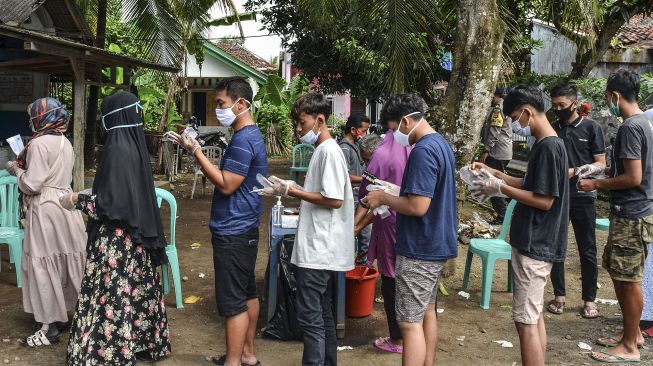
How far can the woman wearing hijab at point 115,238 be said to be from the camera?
13.8 feet

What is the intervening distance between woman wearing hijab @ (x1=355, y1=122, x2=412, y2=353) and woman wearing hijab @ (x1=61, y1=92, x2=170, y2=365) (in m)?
1.55

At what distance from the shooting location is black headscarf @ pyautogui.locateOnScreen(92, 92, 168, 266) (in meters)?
4.19

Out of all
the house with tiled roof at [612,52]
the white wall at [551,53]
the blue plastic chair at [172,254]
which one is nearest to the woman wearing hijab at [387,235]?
the blue plastic chair at [172,254]

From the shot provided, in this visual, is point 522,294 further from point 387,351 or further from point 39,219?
point 39,219

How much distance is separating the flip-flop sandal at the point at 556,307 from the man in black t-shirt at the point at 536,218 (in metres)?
2.08

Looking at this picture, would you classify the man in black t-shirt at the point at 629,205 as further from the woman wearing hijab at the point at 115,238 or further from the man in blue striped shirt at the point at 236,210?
the woman wearing hijab at the point at 115,238

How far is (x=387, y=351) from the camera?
498cm

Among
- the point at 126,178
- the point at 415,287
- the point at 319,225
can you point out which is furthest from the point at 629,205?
the point at 126,178

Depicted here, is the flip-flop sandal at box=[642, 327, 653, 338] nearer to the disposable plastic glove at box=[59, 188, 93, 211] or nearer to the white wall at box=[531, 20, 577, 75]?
the disposable plastic glove at box=[59, 188, 93, 211]

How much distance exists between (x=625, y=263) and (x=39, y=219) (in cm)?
431

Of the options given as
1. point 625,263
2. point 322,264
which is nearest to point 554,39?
point 625,263

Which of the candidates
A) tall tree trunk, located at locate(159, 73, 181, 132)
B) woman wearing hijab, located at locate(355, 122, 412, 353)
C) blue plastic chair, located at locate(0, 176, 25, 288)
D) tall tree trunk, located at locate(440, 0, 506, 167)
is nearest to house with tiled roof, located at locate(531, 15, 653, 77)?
tall tree trunk, located at locate(440, 0, 506, 167)

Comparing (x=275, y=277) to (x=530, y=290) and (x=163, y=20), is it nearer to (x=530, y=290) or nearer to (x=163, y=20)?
(x=530, y=290)

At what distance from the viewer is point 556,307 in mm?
5961
